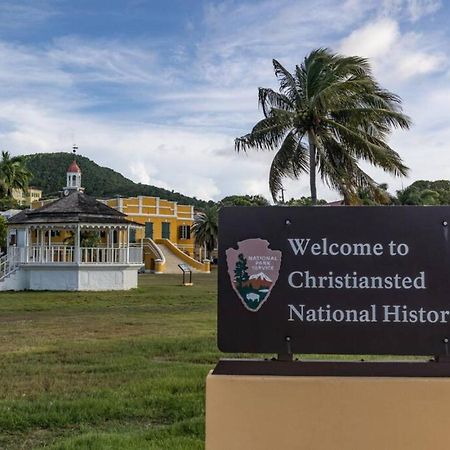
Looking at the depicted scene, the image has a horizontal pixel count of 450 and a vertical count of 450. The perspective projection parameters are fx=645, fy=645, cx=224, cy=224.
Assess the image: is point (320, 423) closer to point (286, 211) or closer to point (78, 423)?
point (286, 211)

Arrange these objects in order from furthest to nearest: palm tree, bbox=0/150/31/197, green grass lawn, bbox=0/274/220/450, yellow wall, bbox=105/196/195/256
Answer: yellow wall, bbox=105/196/195/256 → palm tree, bbox=0/150/31/197 → green grass lawn, bbox=0/274/220/450

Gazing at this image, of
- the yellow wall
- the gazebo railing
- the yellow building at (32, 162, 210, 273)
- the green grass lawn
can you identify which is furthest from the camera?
the yellow wall

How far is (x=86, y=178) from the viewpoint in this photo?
312ft

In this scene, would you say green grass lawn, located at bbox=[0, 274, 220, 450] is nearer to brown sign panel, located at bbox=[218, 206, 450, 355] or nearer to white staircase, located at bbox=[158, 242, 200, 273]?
brown sign panel, located at bbox=[218, 206, 450, 355]

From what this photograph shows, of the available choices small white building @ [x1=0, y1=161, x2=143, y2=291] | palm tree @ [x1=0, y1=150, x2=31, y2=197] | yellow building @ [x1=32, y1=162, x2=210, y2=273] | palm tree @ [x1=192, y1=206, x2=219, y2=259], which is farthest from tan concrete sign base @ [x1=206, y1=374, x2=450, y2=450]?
palm tree @ [x1=192, y1=206, x2=219, y2=259]

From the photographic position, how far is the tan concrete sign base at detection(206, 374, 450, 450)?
3201mm

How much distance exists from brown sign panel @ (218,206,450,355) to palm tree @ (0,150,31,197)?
47624mm

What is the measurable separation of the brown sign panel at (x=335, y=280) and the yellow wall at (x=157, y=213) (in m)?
45.0

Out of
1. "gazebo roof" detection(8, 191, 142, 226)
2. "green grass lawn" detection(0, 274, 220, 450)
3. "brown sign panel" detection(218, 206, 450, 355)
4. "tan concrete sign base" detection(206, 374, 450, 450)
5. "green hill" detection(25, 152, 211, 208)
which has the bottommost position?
"green grass lawn" detection(0, 274, 220, 450)

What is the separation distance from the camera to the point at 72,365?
8.17m

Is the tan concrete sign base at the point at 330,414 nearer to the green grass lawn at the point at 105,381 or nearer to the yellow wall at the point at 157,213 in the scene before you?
the green grass lawn at the point at 105,381

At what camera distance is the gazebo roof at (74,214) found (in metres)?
24.8

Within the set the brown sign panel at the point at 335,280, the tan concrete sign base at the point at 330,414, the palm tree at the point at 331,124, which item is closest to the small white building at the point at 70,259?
the palm tree at the point at 331,124

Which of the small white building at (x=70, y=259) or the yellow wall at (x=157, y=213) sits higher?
the yellow wall at (x=157, y=213)
